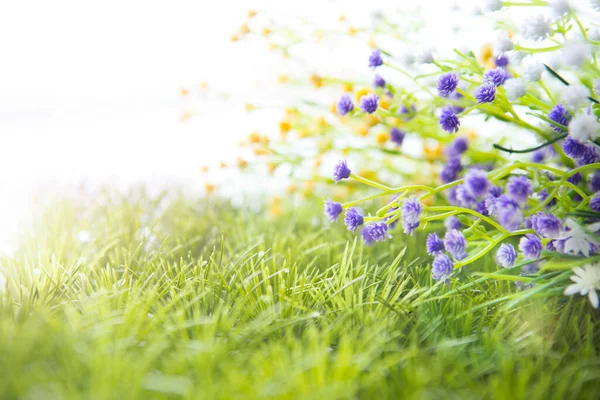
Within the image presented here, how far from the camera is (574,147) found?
0.70m

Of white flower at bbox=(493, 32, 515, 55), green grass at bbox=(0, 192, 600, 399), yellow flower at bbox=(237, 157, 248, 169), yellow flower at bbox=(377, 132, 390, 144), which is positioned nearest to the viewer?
green grass at bbox=(0, 192, 600, 399)

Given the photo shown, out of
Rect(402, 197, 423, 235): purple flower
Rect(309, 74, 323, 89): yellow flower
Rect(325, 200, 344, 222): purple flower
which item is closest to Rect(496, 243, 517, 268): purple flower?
Rect(402, 197, 423, 235): purple flower

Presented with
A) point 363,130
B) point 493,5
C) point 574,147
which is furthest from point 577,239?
point 363,130

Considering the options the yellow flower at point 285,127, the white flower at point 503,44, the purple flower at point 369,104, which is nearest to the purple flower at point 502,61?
the white flower at point 503,44

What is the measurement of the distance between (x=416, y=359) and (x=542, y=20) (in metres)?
0.49

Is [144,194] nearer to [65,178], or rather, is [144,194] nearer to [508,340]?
[65,178]

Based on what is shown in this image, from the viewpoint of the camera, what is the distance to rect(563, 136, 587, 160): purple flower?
703 millimetres

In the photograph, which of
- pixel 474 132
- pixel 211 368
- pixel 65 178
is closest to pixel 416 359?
pixel 211 368

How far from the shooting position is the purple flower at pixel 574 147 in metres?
0.70

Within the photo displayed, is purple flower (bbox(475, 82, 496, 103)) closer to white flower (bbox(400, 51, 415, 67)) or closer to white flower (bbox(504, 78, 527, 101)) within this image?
white flower (bbox(504, 78, 527, 101))

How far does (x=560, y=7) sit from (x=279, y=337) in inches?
22.2

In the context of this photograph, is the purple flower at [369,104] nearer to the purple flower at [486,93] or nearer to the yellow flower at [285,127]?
the purple flower at [486,93]

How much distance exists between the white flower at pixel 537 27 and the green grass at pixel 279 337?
37cm

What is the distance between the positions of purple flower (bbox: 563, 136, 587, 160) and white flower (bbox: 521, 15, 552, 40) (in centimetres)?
15
